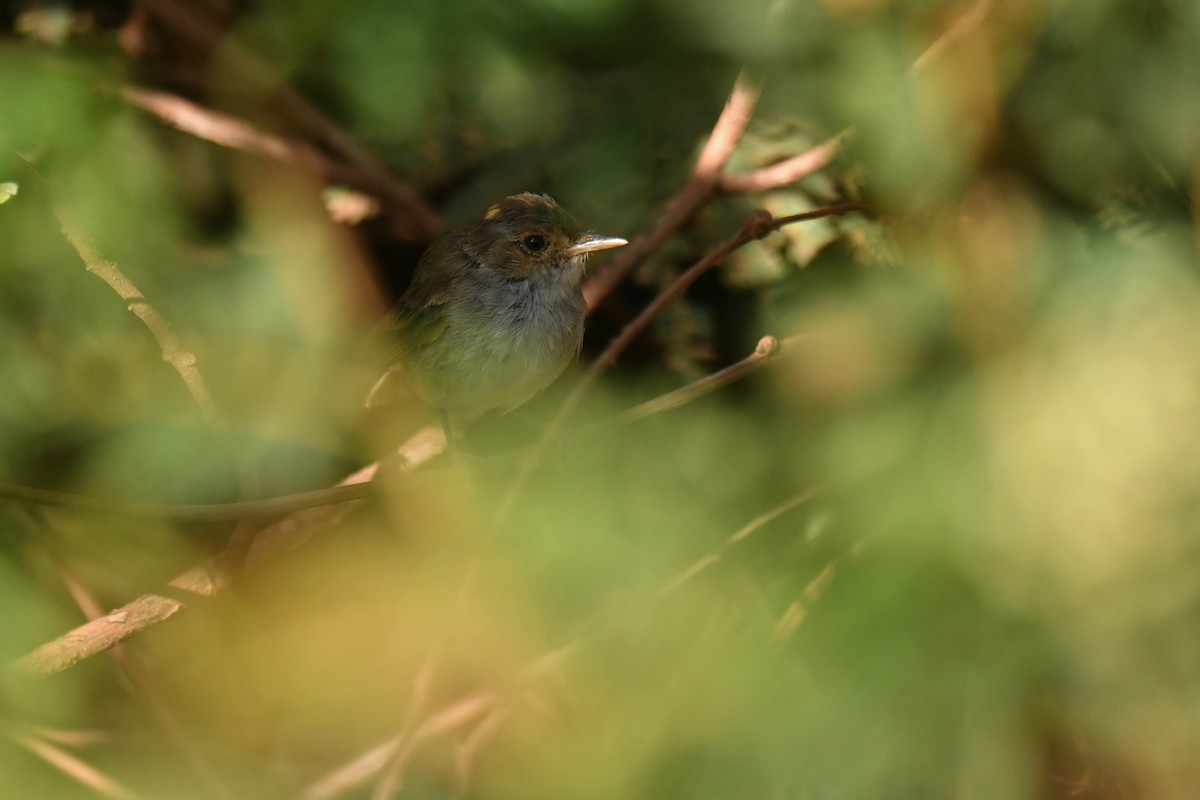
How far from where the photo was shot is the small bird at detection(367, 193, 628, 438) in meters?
3.20

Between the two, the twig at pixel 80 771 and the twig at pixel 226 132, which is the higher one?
the twig at pixel 226 132

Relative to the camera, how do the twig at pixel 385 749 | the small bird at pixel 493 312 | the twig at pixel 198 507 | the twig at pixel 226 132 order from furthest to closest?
the twig at pixel 226 132
the small bird at pixel 493 312
the twig at pixel 385 749
the twig at pixel 198 507

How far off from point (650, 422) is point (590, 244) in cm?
54

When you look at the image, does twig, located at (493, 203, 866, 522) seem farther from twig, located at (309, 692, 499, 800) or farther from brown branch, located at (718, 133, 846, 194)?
twig, located at (309, 692, 499, 800)

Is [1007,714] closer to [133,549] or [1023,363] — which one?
[1023,363]

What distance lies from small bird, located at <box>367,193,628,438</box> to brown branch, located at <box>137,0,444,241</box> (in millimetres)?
219

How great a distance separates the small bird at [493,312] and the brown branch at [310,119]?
0.72 ft

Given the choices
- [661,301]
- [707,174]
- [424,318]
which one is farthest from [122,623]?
[707,174]

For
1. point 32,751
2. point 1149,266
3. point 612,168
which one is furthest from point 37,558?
point 1149,266

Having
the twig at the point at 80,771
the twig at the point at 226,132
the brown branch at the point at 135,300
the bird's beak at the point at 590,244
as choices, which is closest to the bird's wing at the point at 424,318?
the bird's beak at the point at 590,244

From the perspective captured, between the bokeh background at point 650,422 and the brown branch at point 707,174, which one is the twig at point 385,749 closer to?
the bokeh background at point 650,422

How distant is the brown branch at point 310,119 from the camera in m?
3.48

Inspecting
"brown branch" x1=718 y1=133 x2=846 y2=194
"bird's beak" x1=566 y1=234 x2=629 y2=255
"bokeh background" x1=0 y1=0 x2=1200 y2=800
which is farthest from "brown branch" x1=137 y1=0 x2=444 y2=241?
"brown branch" x1=718 y1=133 x2=846 y2=194

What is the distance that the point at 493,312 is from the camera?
131 inches
